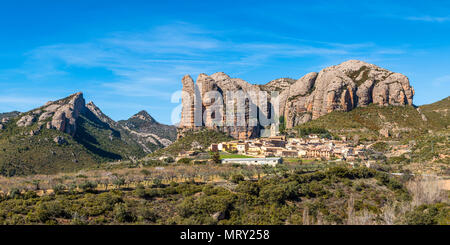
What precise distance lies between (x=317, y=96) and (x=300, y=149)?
4473 cm

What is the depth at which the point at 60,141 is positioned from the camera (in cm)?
10644

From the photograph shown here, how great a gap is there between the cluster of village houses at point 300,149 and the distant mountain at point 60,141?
36.1 metres

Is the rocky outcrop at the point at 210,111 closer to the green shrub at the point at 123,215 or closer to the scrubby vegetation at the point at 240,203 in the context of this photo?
the scrubby vegetation at the point at 240,203

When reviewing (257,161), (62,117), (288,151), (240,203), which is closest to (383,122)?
(288,151)

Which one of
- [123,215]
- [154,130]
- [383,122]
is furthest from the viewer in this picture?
[154,130]

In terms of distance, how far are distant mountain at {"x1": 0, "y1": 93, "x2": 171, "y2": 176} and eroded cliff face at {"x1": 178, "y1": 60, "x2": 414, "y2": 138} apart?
27626 millimetres

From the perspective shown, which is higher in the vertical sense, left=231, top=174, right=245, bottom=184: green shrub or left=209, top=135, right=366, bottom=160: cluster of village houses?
left=209, top=135, right=366, bottom=160: cluster of village houses

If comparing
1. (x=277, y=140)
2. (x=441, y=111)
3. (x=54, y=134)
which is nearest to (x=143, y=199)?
(x=277, y=140)

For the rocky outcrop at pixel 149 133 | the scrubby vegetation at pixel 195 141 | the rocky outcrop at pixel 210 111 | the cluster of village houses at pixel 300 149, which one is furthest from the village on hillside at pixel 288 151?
the rocky outcrop at pixel 149 133

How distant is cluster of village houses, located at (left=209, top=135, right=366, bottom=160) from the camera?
250 ft

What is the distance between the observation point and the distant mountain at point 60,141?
8800 cm

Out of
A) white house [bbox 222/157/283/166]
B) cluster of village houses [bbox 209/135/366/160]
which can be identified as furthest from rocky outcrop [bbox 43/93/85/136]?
white house [bbox 222/157/283/166]

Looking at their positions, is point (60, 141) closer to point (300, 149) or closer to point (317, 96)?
point (300, 149)

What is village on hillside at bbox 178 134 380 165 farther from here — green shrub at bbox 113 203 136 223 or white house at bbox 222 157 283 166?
green shrub at bbox 113 203 136 223
